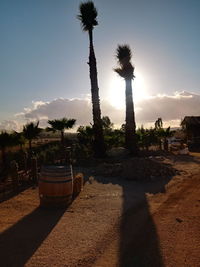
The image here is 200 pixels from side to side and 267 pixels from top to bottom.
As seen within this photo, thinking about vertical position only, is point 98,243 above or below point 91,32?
below

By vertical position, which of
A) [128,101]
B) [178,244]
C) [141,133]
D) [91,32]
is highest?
[91,32]

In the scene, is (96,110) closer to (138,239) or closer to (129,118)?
(129,118)

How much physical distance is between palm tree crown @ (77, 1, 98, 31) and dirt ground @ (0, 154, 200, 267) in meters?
15.8

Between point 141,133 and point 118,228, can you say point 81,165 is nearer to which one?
point 118,228

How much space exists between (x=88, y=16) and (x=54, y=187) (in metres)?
17.6

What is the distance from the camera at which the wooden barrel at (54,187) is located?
7.57 m

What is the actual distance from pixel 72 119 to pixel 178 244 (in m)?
15.3

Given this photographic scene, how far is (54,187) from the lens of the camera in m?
7.57

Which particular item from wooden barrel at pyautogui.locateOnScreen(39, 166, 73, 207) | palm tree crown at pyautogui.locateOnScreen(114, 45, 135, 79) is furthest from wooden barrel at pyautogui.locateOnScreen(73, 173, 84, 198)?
palm tree crown at pyautogui.locateOnScreen(114, 45, 135, 79)

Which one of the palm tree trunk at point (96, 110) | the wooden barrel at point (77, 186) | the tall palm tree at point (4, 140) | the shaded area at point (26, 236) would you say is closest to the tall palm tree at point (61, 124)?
the palm tree trunk at point (96, 110)

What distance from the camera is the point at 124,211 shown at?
23.5ft

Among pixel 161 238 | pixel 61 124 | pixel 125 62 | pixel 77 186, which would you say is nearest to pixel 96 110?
pixel 61 124

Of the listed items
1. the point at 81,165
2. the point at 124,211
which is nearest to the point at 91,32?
the point at 81,165

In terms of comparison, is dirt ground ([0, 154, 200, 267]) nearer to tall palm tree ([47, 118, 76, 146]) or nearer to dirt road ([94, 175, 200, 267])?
dirt road ([94, 175, 200, 267])
